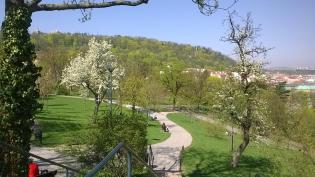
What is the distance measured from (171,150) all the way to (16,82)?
20691 mm

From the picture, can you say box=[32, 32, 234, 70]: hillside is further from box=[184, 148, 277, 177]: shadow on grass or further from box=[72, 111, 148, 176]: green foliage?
box=[72, 111, 148, 176]: green foliage

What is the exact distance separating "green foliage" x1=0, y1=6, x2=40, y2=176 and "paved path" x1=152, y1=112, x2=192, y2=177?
12498mm

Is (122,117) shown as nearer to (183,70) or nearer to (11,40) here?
(11,40)

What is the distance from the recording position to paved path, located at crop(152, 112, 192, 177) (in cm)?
2369

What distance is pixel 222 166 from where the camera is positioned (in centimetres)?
2719

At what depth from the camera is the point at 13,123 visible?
10078 millimetres

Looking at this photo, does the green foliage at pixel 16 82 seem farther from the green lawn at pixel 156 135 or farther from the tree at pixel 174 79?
the tree at pixel 174 79

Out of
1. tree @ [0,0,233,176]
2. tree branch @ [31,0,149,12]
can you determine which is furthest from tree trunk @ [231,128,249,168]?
tree @ [0,0,233,176]

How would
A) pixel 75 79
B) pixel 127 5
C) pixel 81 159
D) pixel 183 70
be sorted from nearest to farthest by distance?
pixel 127 5 < pixel 81 159 < pixel 75 79 < pixel 183 70

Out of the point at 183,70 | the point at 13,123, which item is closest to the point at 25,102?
the point at 13,123

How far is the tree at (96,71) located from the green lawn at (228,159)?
9820 mm

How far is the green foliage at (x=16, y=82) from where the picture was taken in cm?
1002

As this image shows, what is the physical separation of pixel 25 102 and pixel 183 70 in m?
63.4

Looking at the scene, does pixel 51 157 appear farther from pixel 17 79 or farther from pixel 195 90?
pixel 195 90
